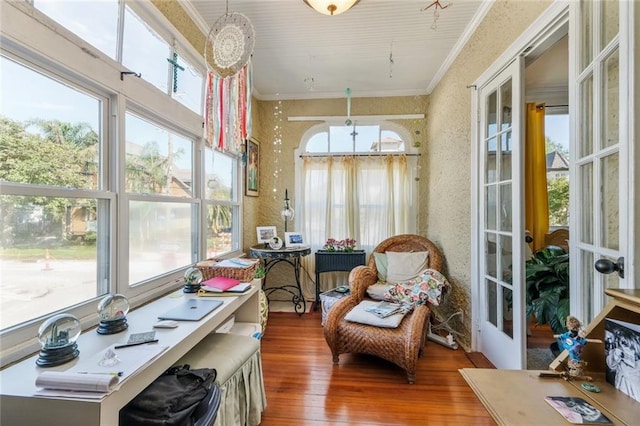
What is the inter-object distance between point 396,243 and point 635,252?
89.7 inches

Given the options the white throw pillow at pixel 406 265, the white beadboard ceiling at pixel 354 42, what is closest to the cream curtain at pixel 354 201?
the white throw pillow at pixel 406 265

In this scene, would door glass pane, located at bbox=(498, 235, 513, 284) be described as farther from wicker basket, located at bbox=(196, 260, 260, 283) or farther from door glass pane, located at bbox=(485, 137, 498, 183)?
wicker basket, located at bbox=(196, 260, 260, 283)

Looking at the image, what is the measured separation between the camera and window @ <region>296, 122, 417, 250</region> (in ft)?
11.8

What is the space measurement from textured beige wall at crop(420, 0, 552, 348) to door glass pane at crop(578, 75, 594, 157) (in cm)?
69

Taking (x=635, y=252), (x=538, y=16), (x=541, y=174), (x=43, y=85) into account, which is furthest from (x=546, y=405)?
(x=541, y=174)

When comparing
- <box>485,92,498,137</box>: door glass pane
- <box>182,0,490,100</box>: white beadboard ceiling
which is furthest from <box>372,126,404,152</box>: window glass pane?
<box>485,92,498,137</box>: door glass pane

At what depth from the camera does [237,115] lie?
203 centimetres

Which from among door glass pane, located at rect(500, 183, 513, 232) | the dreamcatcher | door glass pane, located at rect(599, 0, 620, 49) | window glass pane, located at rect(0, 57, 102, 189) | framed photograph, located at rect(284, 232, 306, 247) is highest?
the dreamcatcher

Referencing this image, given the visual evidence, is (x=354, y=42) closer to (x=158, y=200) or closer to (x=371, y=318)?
(x=158, y=200)

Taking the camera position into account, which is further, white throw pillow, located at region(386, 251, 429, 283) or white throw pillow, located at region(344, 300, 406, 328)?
white throw pillow, located at region(386, 251, 429, 283)

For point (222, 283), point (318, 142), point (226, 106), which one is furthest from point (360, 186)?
point (222, 283)

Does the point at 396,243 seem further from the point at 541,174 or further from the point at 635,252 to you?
the point at 635,252

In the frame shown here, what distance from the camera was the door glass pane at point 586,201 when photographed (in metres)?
1.23

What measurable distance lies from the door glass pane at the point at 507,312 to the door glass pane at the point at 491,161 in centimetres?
83
